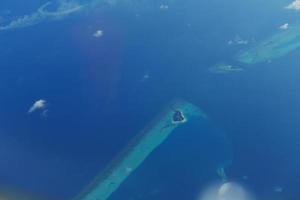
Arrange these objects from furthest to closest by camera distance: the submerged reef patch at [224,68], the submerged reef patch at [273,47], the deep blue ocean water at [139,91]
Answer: the submerged reef patch at [273,47], the submerged reef patch at [224,68], the deep blue ocean water at [139,91]

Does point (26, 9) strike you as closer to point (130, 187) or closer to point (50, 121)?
point (50, 121)

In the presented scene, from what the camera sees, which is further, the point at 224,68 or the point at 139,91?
the point at 224,68

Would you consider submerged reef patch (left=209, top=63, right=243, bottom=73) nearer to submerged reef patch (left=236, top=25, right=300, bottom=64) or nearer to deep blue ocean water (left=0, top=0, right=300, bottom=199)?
deep blue ocean water (left=0, top=0, right=300, bottom=199)

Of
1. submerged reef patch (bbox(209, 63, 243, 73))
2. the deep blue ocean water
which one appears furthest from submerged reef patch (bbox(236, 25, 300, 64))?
submerged reef patch (bbox(209, 63, 243, 73))

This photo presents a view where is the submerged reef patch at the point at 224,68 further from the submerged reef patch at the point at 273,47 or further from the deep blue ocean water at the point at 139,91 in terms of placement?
the submerged reef patch at the point at 273,47

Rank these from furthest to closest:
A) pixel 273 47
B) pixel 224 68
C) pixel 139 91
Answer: pixel 273 47, pixel 224 68, pixel 139 91

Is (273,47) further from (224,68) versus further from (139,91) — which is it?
(139,91)

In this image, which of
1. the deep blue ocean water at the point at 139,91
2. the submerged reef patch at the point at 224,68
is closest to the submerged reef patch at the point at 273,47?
the deep blue ocean water at the point at 139,91

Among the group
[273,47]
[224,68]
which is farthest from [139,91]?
[273,47]

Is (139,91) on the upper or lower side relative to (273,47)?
lower
